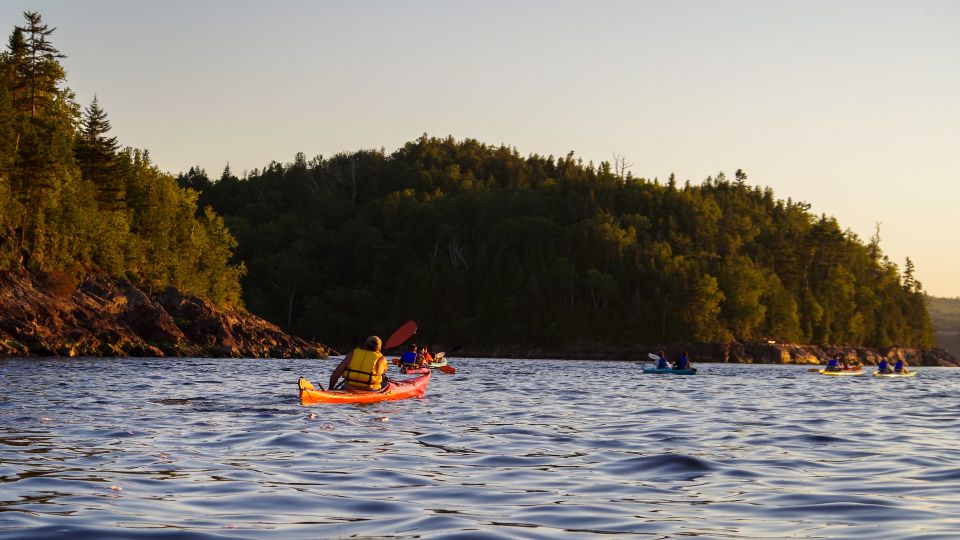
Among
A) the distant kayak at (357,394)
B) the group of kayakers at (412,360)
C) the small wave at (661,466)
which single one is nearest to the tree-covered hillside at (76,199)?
the group of kayakers at (412,360)

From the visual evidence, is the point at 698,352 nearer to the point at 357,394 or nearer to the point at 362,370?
the point at 362,370

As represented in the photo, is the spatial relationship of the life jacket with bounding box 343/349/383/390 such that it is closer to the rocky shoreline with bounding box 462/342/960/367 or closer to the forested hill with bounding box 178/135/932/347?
the rocky shoreline with bounding box 462/342/960/367

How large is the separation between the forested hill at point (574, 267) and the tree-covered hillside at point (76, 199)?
154ft

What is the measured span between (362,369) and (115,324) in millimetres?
49935

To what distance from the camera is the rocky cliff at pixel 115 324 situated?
199 ft

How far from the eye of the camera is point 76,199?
78.2 m

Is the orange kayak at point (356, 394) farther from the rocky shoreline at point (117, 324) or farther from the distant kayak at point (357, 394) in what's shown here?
the rocky shoreline at point (117, 324)

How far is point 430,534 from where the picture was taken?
8656mm

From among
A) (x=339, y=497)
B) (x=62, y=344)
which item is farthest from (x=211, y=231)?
(x=339, y=497)

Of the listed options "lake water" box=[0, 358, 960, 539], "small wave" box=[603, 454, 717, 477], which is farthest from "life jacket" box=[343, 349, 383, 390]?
"small wave" box=[603, 454, 717, 477]

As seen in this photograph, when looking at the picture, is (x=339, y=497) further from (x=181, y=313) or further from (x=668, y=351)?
(x=668, y=351)

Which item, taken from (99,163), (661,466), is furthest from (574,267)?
(661,466)

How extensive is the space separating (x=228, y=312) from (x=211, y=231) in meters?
19.1

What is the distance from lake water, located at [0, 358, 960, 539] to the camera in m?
9.20
